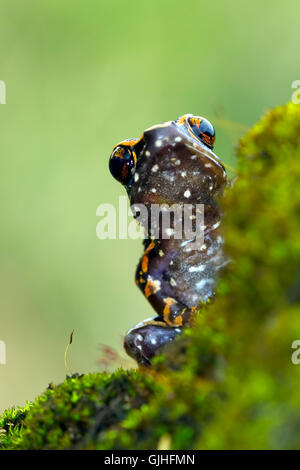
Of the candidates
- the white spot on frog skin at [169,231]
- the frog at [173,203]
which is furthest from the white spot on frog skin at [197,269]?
the white spot on frog skin at [169,231]

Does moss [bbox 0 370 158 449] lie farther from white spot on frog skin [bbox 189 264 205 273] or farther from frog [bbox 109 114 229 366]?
white spot on frog skin [bbox 189 264 205 273]

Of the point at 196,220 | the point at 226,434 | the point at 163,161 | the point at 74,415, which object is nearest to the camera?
the point at 226,434

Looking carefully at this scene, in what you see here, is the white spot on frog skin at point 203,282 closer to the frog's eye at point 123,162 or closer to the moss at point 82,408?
the frog's eye at point 123,162

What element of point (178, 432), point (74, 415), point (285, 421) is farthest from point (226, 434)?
point (74, 415)

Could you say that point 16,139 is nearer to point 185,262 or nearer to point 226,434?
point 185,262

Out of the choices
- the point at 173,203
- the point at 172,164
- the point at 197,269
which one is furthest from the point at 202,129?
the point at 197,269

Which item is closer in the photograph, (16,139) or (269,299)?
(269,299)

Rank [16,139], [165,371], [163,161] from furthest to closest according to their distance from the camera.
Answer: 1. [16,139]
2. [163,161]
3. [165,371]
